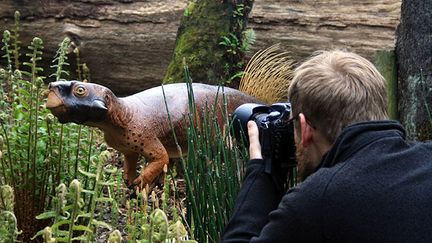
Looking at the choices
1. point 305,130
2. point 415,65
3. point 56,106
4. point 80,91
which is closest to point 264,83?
point 415,65

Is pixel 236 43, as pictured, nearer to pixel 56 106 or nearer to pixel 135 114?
pixel 135 114

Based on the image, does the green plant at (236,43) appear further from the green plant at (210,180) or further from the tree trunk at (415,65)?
the green plant at (210,180)

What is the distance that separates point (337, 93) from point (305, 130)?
0.46ft

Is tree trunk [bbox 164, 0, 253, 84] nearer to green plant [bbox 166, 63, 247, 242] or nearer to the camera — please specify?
green plant [bbox 166, 63, 247, 242]

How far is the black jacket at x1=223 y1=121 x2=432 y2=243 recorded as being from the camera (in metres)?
2.11

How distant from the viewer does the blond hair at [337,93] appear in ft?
7.32

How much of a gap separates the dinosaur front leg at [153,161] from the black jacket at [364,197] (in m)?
2.21

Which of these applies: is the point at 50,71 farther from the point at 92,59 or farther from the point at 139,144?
the point at 139,144

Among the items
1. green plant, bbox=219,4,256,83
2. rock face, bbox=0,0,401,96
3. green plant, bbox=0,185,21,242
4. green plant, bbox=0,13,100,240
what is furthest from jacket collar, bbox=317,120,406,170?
rock face, bbox=0,0,401,96

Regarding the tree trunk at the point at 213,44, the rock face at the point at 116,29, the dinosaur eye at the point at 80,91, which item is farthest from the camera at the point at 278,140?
the rock face at the point at 116,29

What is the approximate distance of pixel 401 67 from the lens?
4.83 m

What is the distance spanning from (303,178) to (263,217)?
0.17m

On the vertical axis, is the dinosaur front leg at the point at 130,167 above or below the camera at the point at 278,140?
below

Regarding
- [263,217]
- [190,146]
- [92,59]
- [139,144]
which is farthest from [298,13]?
[263,217]
